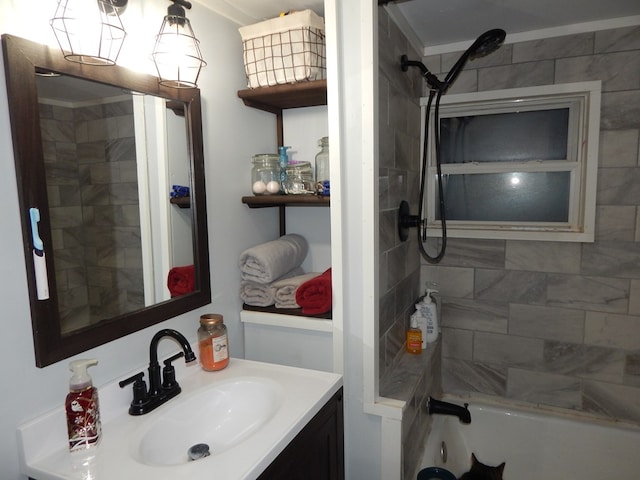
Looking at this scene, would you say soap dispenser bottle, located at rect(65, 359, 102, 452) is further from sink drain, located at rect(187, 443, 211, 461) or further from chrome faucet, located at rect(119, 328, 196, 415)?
sink drain, located at rect(187, 443, 211, 461)

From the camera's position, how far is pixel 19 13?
947 millimetres

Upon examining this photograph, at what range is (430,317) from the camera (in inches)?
87.5

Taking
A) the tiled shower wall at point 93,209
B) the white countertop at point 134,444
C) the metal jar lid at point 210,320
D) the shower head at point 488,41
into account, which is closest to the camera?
the white countertop at point 134,444

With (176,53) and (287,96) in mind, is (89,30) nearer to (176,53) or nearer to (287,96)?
(176,53)

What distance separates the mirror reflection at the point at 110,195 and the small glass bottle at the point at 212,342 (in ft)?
0.53

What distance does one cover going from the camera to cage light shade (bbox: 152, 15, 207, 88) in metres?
1.27

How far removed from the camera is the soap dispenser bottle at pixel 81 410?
99 centimetres

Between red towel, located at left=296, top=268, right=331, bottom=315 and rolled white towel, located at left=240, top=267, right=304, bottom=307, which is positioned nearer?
red towel, located at left=296, top=268, right=331, bottom=315

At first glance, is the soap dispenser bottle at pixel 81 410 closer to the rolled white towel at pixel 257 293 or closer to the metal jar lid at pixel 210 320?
the metal jar lid at pixel 210 320

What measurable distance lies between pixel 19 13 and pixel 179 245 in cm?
76

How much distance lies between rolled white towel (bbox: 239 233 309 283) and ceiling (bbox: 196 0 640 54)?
0.94m

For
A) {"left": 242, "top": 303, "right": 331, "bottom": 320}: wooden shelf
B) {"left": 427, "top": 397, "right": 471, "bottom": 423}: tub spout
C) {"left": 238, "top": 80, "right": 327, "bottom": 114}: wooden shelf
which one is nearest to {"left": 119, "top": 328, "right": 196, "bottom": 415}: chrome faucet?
{"left": 242, "top": 303, "right": 331, "bottom": 320}: wooden shelf

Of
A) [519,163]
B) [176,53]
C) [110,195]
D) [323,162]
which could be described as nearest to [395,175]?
[323,162]

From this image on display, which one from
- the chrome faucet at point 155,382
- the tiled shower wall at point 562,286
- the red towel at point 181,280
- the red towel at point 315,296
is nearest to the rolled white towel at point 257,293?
the red towel at point 315,296
